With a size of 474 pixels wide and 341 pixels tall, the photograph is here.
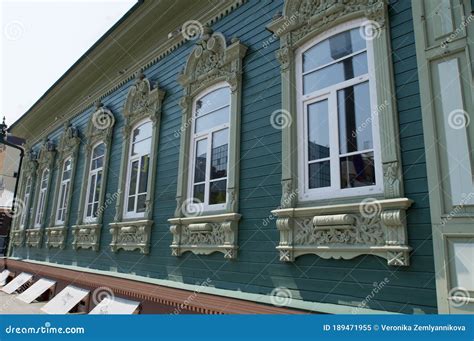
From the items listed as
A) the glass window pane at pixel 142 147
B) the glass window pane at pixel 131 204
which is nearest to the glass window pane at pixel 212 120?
the glass window pane at pixel 142 147

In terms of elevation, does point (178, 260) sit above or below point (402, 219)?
below

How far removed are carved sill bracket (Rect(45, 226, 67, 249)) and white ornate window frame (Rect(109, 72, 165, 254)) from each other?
284cm

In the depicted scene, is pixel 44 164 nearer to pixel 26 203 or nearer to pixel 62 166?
pixel 62 166

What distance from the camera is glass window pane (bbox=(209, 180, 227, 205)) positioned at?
16.4ft

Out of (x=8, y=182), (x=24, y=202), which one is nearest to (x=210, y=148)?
(x=24, y=202)

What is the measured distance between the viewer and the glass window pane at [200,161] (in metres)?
5.46

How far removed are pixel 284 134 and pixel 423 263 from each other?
202 centimetres

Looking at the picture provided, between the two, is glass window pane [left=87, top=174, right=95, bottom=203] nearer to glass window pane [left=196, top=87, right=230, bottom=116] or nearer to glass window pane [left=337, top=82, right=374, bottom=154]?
glass window pane [left=196, top=87, right=230, bottom=116]

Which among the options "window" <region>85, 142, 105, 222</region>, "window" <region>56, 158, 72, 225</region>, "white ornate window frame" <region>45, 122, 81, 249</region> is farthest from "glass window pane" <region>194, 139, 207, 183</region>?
"window" <region>56, 158, 72, 225</region>

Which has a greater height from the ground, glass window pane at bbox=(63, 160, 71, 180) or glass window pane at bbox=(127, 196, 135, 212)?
glass window pane at bbox=(63, 160, 71, 180)

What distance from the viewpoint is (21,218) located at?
1292cm

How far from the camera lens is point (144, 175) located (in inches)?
268

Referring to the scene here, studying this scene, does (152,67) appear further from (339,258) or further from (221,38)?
(339,258)

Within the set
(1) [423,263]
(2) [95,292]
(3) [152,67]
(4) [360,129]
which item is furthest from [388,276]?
(3) [152,67]
